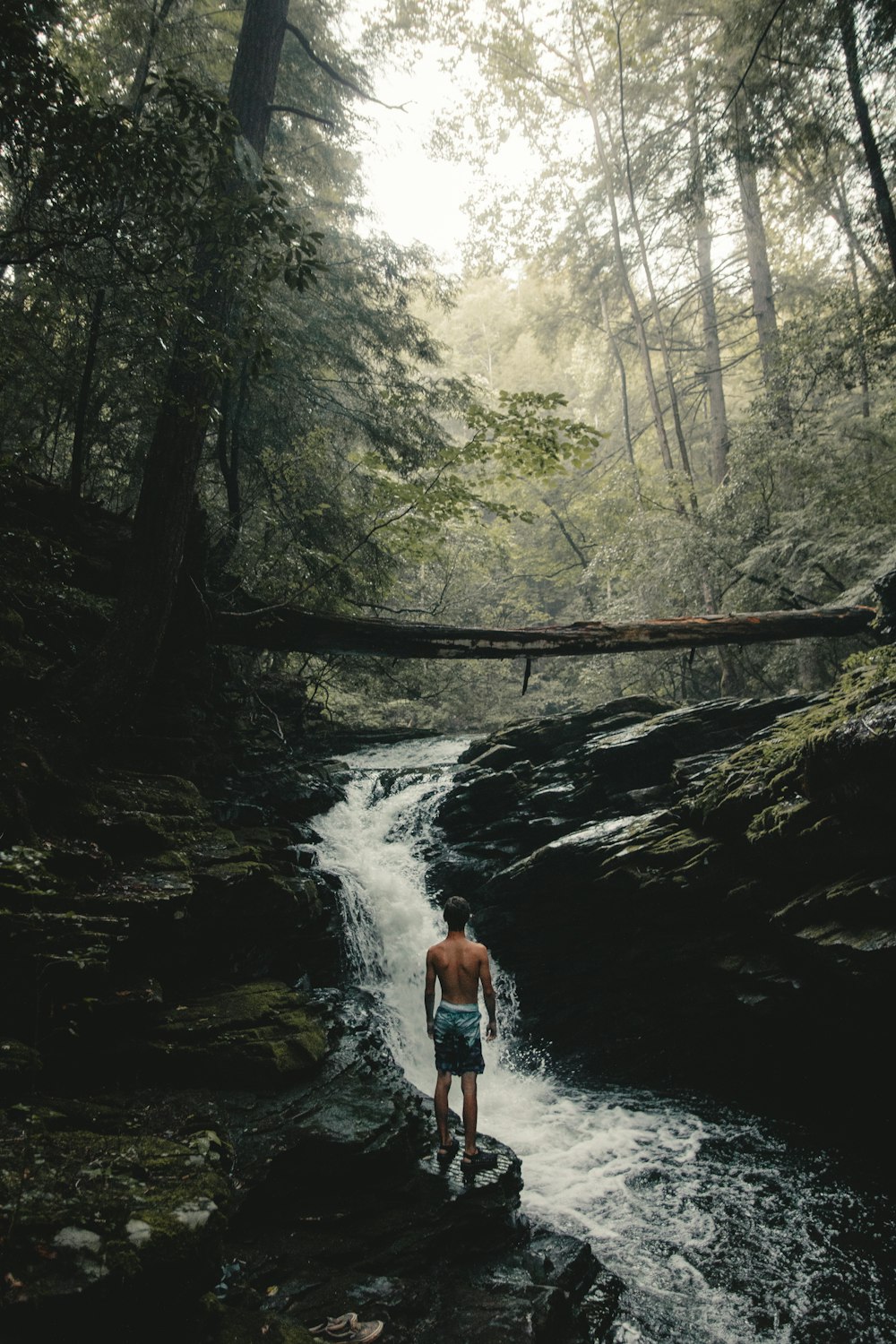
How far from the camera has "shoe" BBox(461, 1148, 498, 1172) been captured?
4.56 meters

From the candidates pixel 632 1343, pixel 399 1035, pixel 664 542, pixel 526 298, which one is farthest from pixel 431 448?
pixel 526 298

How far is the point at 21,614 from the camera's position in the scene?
668cm

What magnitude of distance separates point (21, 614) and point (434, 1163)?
21.3ft

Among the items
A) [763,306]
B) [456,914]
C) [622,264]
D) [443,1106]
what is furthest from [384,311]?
[443,1106]

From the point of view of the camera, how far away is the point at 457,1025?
4746mm

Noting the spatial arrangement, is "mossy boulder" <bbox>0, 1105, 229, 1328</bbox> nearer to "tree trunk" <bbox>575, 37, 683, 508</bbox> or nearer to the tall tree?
the tall tree

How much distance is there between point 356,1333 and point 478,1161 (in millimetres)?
1755

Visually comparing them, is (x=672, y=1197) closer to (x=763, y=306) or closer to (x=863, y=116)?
(x=863, y=116)

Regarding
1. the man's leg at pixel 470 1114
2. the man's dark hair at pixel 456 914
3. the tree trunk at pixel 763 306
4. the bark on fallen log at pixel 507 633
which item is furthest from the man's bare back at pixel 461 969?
the tree trunk at pixel 763 306

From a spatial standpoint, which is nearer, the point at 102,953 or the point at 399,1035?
the point at 102,953

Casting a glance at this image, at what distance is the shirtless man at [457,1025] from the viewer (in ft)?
15.4

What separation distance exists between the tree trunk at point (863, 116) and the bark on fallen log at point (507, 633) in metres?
4.95

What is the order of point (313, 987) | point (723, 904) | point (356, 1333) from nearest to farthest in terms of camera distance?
point (356, 1333), point (723, 904), point (313, 987)

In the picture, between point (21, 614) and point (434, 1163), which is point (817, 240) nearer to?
point (21, 614)
